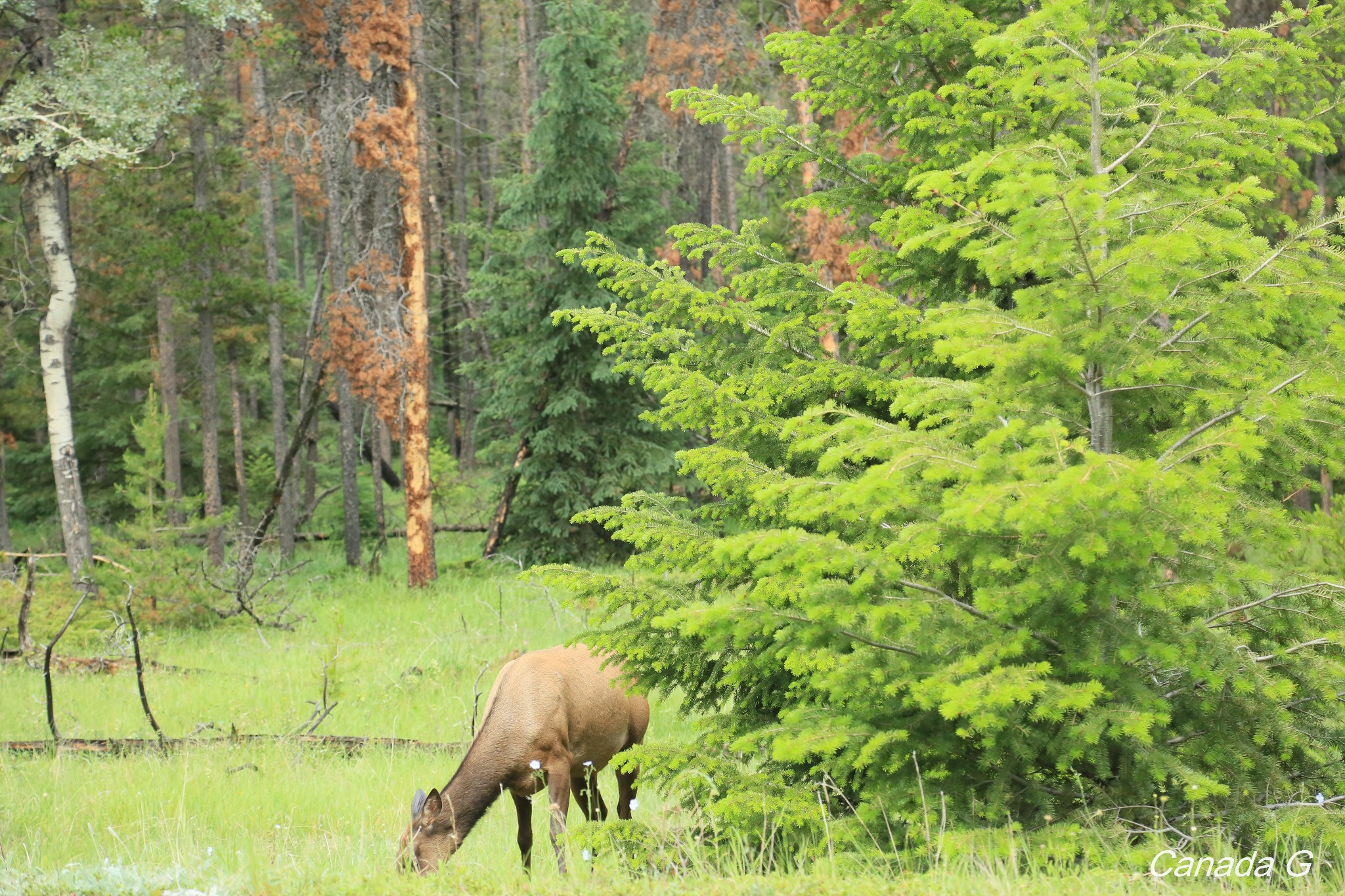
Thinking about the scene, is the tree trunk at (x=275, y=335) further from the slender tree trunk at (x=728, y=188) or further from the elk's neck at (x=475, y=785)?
the elk's neck at (x=475, y=785)

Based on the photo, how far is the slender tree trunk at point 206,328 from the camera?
2028 centimetres

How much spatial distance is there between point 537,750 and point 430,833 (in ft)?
2.86

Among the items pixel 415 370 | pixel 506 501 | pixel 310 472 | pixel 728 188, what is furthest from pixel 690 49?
pixel 310 472

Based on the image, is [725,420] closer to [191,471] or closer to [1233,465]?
[1233,465]

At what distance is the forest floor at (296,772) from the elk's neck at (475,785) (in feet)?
0.78

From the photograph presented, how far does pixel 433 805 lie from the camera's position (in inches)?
230

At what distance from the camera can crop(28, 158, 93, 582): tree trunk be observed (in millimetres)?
15375

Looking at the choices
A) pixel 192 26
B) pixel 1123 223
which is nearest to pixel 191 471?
pixel 192 26

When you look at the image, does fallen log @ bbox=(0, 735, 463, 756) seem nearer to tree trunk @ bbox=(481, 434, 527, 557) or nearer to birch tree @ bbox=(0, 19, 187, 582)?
birch tree @ bbox=(0, 19, 187, 582)

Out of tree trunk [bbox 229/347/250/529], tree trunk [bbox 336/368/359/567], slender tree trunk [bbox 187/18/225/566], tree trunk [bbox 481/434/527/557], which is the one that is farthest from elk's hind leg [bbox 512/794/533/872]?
tree trunk [bbox 229/347/250/529]

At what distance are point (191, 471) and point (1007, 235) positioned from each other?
3071cm

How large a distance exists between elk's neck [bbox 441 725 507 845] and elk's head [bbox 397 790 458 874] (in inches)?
2.5

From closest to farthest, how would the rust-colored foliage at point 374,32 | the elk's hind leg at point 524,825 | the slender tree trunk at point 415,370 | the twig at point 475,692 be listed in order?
the elk's hind leg at point 524,825 < the twig at point 475,692 < the rust-colored foliage at point 374,32 < the slender tree trunk at point 415,370

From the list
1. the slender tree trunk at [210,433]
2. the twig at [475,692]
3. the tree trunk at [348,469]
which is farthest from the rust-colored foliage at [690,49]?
the twig at [475,692]
